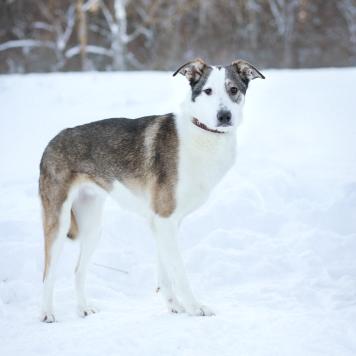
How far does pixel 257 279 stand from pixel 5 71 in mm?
15919

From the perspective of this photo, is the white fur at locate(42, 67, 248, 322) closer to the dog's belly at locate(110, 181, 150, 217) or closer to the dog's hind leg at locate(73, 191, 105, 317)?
the dog's belly at locate(110, 181, 150, 217)

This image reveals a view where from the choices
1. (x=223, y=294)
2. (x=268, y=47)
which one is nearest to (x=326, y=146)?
(x=223, y=294)

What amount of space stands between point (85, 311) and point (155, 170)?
49.5 inches

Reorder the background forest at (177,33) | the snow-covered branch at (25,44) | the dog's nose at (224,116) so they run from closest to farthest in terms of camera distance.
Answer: the dog's nose at (224,116) < the snow-covered branch at (25,44) < the background forest at (177,33)

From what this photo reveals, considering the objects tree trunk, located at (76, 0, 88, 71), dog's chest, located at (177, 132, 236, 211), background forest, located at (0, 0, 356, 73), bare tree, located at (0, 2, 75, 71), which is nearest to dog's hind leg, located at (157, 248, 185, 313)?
dog's chest, located at (177, 132, 236, 211)

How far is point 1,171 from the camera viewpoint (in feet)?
18.5

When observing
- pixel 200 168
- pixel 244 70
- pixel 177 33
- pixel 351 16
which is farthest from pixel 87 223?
pixel 351 16

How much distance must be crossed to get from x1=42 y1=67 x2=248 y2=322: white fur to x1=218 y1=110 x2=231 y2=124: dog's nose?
0.12 ft

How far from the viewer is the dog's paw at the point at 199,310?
9.12ft

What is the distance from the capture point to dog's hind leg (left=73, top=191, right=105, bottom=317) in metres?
3.35

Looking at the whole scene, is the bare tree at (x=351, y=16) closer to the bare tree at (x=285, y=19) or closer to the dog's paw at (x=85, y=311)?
the bare tree at (x=285, y=19)

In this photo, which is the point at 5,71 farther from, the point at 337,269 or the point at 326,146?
the point at 337,269

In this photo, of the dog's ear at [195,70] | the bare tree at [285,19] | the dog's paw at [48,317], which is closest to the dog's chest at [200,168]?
the dog's ear at [195,70]

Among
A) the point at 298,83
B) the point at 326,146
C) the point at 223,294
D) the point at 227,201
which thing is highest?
the point at 298,83
